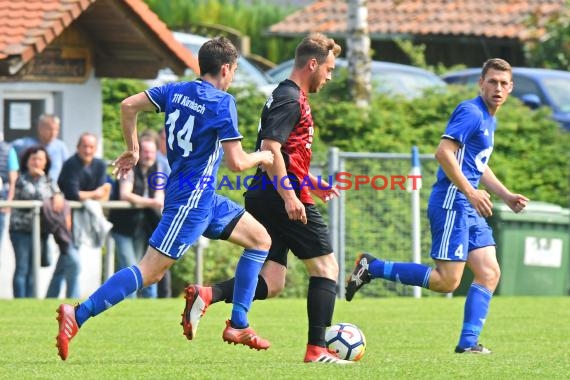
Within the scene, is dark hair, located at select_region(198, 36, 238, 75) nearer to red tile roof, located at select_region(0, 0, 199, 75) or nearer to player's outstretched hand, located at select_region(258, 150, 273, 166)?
player's outstretched hand, located at select_region(258, 150, 273, 166)

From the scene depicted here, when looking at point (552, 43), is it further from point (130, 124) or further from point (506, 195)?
point (130, 124)

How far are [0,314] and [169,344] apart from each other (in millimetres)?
3163

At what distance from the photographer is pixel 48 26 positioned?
63.3ft

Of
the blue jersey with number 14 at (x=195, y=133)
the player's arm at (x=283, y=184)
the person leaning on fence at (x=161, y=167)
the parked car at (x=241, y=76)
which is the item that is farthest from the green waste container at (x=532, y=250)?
the blue jersey with number 14 at (x=195, y=133)

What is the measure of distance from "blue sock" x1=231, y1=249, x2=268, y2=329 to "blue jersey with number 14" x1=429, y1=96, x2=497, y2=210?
66.3 inches

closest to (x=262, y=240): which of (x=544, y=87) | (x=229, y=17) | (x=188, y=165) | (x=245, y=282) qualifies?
(x=245, y=282)

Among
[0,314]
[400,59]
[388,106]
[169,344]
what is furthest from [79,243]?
[400,59]

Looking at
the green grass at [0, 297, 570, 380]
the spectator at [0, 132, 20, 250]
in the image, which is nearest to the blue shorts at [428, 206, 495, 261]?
the green grass at [0, 297, 570, 380]

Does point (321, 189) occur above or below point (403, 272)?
above

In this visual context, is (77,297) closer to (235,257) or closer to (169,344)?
(235,257)

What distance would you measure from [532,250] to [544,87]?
6.26 meters

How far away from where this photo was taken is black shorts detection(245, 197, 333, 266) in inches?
405

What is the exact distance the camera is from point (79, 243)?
1744 centimetres

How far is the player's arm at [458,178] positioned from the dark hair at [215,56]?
181 centimetres
